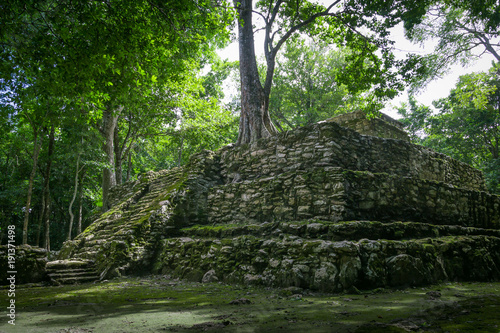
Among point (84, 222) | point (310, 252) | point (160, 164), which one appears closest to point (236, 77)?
point (160, 164)

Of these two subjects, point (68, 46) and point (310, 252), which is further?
point (68, 46)

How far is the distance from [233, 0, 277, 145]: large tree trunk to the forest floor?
21.0ft

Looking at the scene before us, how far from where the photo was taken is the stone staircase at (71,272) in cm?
654

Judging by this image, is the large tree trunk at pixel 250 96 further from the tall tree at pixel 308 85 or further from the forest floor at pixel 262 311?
the tall tree at pixel 308 85

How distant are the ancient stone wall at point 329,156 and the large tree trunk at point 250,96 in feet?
4.45

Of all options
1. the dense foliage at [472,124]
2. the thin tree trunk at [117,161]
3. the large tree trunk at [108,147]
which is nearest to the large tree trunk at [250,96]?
the large tree trunk at [108,147]

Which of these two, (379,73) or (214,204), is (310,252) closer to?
(214,204)

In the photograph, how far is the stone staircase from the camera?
6.54 meters

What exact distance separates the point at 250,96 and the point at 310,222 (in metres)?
6.41

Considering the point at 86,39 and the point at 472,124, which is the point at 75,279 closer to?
the point at 86,39

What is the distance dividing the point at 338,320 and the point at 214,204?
6074 mm

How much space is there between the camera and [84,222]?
71.6 ft

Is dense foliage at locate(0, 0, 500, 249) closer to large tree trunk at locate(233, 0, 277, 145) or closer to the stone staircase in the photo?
large tree trunk at locate(233, 0, 277, 145)

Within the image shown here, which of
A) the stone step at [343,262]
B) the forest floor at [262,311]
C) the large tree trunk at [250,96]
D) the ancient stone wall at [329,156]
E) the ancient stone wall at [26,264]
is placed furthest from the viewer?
the large tree trunk at [250,96]
